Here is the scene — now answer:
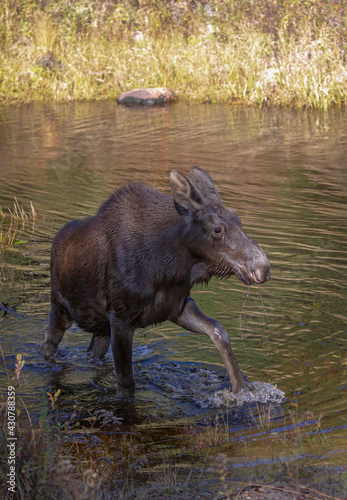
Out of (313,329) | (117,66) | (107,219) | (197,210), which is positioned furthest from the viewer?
(117,66)

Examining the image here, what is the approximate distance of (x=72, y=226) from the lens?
625 cm

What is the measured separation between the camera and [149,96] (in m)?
21.9

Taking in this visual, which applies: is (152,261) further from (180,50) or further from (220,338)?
(180,50)

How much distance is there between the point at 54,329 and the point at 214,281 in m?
2.26

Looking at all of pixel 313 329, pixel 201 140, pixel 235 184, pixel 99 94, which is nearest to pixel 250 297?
pixel 313 329

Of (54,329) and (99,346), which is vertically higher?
(54,329)

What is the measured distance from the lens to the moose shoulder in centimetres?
515

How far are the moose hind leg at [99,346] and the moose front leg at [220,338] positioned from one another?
1067 mm

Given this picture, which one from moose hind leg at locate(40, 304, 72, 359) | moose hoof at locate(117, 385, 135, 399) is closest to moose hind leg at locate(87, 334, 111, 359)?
moose hind leg at locate(40, 304, 72, 359)

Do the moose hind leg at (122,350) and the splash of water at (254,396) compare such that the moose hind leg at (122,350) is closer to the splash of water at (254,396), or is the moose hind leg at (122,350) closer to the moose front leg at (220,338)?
the moose front leg at (220,338)

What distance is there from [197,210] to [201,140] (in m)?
11.1

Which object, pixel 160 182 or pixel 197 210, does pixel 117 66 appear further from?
pixel 197 210

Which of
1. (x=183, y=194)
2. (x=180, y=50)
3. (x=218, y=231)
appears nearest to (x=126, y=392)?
(x=218, y=231)

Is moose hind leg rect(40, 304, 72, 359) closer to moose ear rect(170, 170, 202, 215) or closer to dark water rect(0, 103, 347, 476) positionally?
dark water rect(0, 103, 347, 476)
